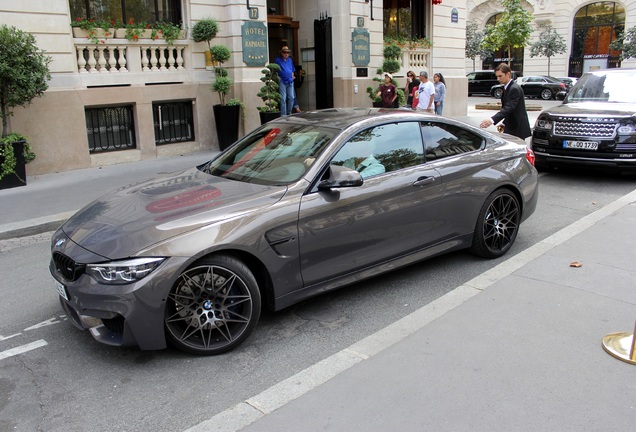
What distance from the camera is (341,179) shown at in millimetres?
4469

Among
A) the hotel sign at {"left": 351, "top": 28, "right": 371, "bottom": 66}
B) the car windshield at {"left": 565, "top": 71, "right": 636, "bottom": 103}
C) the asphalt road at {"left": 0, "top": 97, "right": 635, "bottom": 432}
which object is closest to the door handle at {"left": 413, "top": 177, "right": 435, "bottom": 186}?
the asphalt road at {"left": 0, "top": 97, "right": 635, "bottom": 432}

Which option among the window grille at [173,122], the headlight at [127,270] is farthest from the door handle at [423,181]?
the window grille at [173,122]

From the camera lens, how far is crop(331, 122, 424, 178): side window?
4.90m

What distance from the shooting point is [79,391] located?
12.1 feet

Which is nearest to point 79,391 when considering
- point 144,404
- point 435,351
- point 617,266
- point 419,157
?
point 144,404

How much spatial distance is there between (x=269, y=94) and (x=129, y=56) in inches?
129

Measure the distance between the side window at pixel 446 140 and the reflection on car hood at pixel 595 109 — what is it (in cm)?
482

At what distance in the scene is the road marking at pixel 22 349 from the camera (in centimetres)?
423

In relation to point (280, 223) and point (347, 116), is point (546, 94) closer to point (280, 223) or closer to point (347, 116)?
point (347, 116)

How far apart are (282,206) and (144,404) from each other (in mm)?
1651

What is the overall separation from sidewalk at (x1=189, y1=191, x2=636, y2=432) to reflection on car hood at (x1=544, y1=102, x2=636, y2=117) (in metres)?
5.20

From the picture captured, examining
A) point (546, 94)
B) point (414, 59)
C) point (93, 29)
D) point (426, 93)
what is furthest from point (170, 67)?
point (546, 94)

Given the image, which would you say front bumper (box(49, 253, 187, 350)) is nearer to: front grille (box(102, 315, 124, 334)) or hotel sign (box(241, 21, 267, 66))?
front grille (box(102, 315, 124, 334))

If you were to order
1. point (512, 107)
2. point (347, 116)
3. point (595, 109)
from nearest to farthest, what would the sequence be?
point (347, 116)
point (512, 107)
point (595, 109)
